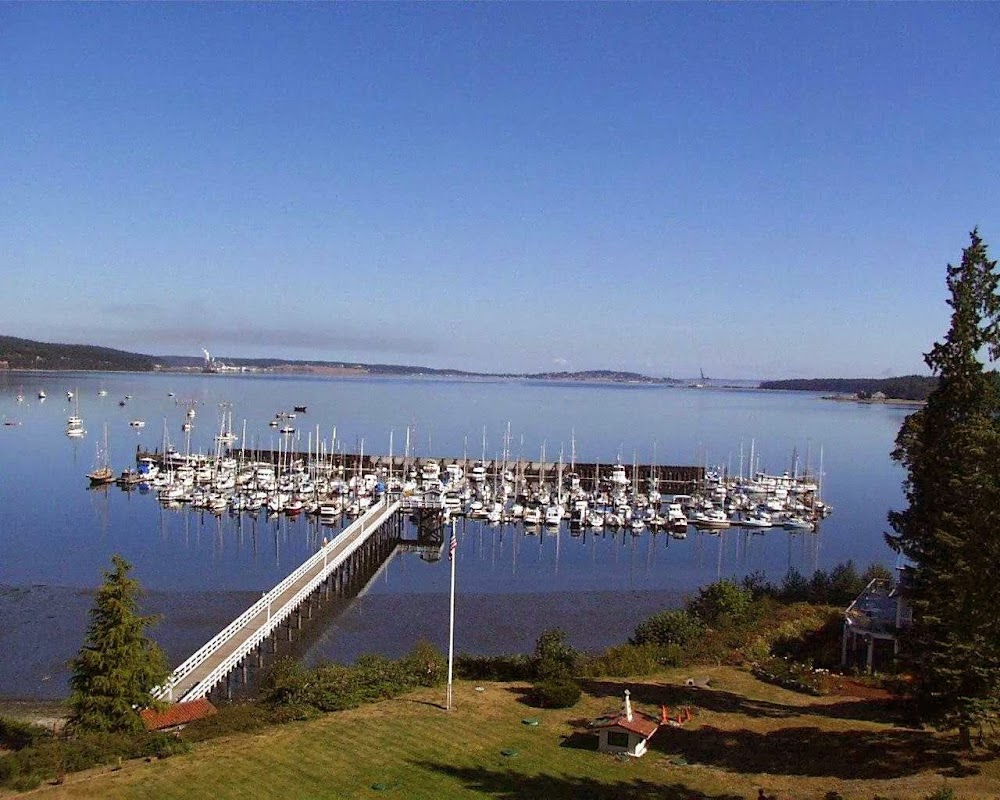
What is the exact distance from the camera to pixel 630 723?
19797 millimetres

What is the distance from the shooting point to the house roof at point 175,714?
69.6 feet

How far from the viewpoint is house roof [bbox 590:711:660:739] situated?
1964cm

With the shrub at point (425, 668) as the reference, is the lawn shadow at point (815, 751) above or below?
above

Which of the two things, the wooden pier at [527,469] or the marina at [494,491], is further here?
the wooden pier at [527,469]

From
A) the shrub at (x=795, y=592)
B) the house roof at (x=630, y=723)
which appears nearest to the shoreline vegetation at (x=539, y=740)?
the house roof at (x=630, y=723)

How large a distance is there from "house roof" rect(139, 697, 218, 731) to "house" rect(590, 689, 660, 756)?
10.0m

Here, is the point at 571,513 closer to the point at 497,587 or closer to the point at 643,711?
the point at 497,587

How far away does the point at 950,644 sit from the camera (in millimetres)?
18578

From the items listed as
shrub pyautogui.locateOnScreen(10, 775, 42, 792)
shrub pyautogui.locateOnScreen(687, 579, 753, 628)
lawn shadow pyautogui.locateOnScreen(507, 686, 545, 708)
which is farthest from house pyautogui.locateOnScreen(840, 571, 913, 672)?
shrub pyautogui.locateOnScreen(10, 775, 42, 792)

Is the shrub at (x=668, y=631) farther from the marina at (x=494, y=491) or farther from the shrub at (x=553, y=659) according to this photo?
the marina at (x=494, y=491)

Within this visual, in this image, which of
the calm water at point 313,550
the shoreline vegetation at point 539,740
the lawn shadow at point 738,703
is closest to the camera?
the shoreline vegetation at point 539,740

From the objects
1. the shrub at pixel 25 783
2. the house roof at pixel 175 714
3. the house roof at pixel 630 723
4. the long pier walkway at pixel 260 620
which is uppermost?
the house roof at pixel 630 723

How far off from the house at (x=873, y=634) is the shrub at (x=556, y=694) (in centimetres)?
989

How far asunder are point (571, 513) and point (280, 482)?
24532 mm
